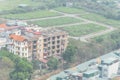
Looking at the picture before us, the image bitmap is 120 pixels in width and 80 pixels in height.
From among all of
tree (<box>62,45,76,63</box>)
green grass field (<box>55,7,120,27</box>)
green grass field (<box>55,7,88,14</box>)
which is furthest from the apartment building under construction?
green grass field (<box>55,7,88,14</box>)

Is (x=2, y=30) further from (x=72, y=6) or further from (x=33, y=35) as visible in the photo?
(x=72, y=6)

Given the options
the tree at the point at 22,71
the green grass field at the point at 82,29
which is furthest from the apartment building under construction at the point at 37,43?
the green grass field at the point at 82,29

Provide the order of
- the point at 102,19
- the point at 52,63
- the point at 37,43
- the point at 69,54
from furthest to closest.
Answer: the point at 102,19
the point at 69,54
the point at 37,43
the point at 52,63

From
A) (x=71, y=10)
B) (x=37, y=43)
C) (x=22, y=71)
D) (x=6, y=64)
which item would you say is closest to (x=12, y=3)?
(x=71, y=10)

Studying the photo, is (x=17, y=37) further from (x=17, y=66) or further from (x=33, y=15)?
(x=33, y=15)

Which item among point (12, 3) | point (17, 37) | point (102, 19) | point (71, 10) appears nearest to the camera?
point (17, 37)

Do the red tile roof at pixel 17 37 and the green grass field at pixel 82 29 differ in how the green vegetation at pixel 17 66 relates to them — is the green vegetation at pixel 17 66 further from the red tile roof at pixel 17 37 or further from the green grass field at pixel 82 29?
the green grass field at pixel 82 29
